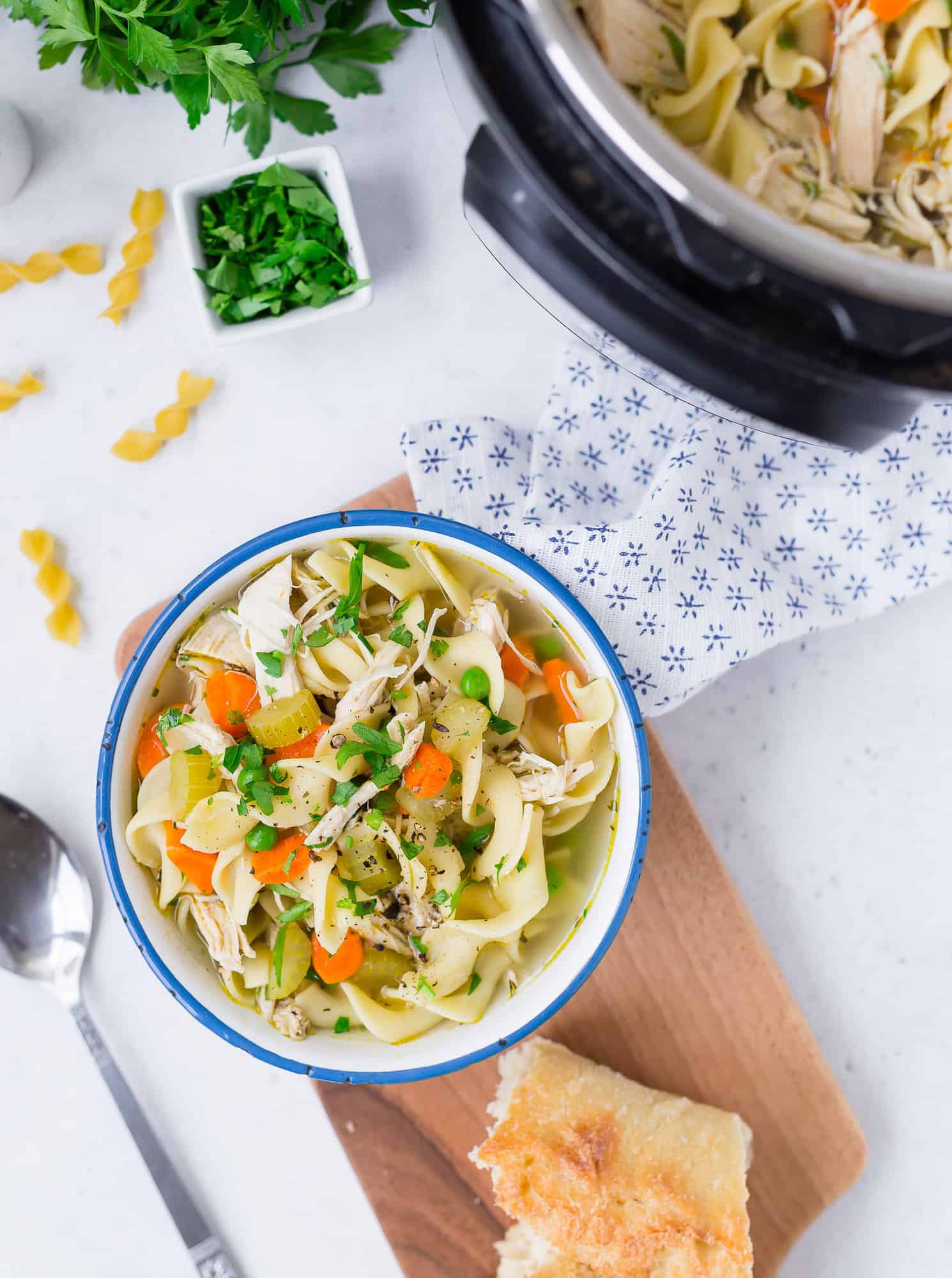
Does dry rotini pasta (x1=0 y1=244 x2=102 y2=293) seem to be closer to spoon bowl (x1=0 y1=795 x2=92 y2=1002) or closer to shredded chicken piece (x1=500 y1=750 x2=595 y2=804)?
spoon bowl (x1=0 y1=795 x2=92 y2=1002)

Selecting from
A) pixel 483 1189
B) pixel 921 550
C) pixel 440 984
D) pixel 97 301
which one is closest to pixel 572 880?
pixel 440 984

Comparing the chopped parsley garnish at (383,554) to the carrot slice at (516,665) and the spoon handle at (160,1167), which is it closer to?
the carrot slice at (516,665)

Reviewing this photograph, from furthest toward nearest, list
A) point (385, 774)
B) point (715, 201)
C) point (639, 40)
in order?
point (385, 774), point (639, 40), point (715, 201)

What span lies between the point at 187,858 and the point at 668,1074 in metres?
1.31

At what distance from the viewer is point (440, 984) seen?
2.18 metres

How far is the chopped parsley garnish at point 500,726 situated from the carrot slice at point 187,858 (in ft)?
2.07

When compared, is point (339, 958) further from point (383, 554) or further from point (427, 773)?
point (383, 554)

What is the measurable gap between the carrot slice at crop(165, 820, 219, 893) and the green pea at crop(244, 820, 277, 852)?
8cm

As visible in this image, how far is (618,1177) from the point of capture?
2.38 m

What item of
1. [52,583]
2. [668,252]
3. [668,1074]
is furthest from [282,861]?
[668,252]

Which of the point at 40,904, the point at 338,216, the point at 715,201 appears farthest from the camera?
the point at 40,904

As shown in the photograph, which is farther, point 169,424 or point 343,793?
point 169,424

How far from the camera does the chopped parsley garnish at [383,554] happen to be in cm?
219

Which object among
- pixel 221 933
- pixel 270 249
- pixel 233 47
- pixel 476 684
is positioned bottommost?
pixel 221 933
